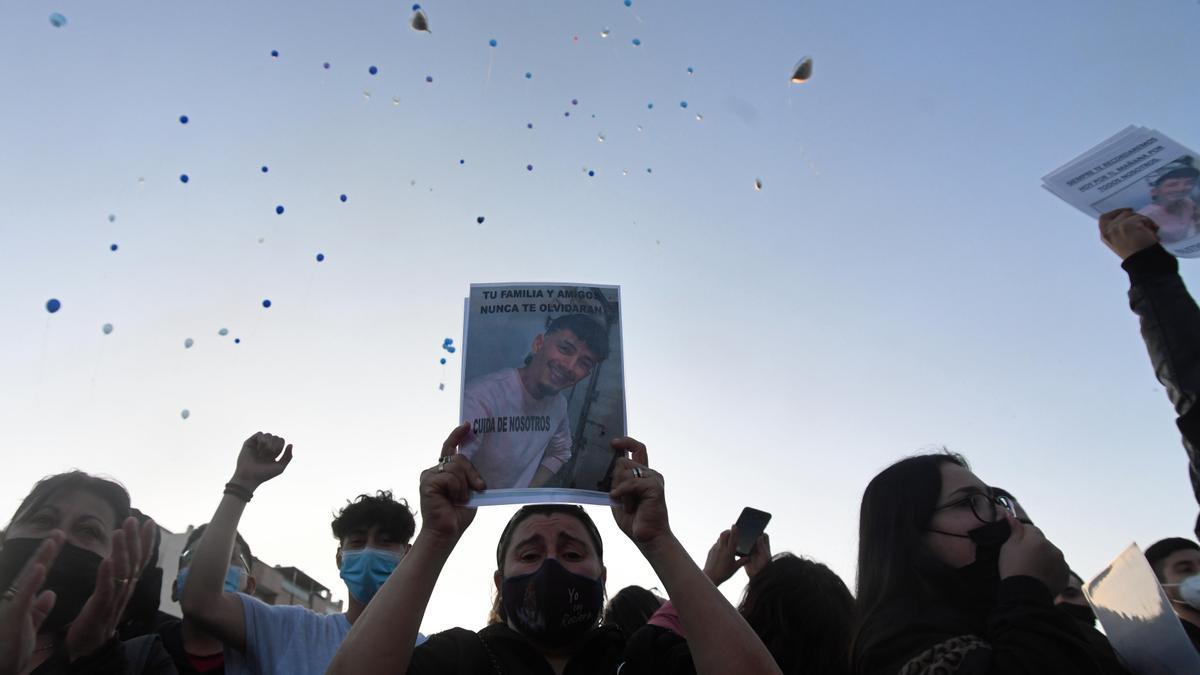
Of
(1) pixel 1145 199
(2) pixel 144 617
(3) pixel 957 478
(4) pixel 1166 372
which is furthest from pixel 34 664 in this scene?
(1) pixel 1145 199

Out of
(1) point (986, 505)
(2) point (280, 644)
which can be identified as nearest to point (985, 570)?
(1) point (986, 505)

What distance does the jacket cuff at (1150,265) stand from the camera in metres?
2.75

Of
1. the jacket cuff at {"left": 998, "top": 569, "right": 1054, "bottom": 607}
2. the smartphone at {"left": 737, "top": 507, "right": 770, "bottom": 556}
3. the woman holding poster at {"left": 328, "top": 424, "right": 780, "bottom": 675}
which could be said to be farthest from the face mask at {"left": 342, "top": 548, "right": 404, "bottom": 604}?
the jacket cuff at {"left": 998, "top": 569, "right": 1054, "bottom": 607}

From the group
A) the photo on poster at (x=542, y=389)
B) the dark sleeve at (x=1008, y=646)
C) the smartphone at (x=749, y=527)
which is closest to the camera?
the dark sleeve at (x=1008, y=646)

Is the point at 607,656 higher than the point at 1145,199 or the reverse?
the reverse

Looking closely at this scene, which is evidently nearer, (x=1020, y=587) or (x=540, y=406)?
(x=1020, y=587)

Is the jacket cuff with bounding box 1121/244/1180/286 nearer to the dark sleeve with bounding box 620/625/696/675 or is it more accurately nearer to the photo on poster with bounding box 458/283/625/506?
the photo on poster with bounding box 458/283/625/506

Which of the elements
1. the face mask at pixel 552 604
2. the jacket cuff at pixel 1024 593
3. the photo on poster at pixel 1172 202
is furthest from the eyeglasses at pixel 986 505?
the face mask at pixel 552 604

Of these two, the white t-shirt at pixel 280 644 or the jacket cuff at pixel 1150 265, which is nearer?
the jacket cuff at pixel 1150 265

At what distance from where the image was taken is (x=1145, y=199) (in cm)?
306

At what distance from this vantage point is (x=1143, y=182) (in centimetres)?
308

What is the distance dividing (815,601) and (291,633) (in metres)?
Answer: 2.19

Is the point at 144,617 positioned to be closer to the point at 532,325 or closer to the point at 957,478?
the point at 532,325

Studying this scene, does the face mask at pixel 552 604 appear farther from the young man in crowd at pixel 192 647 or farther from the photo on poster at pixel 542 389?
the young man in crowd at pixel 192 647
